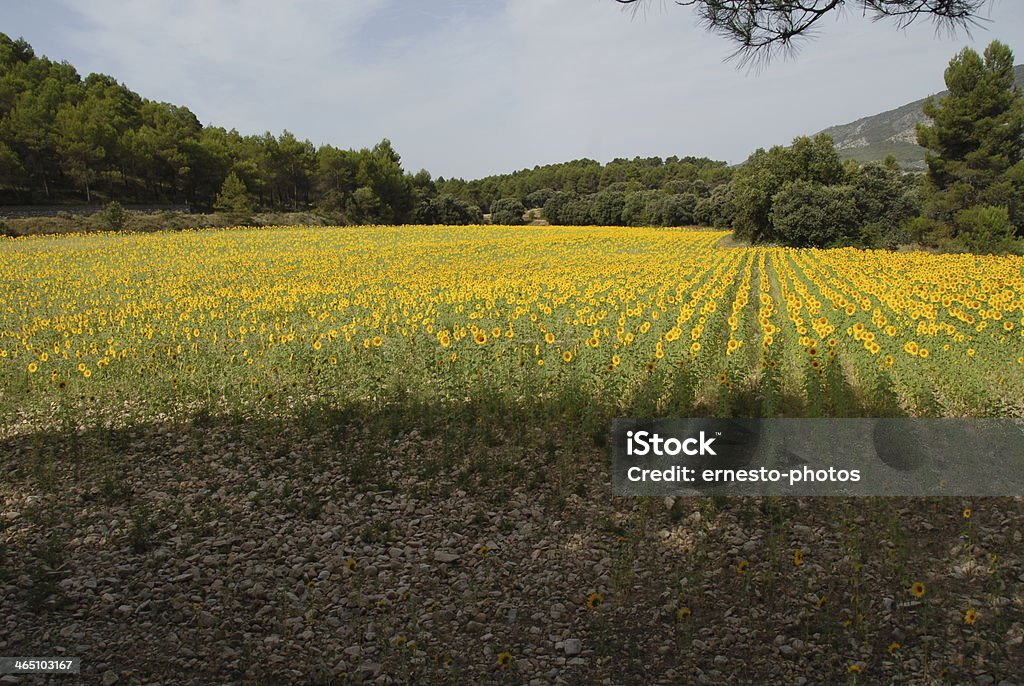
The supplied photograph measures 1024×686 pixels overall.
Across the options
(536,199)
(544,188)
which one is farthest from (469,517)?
(544,188)

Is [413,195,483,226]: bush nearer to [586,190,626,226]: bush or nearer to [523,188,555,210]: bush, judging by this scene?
[586,190,626,226]: bush

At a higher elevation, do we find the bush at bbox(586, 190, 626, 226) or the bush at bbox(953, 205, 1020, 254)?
the bush at bbox(586, 190, 626, 226)

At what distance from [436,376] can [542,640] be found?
4891 mm

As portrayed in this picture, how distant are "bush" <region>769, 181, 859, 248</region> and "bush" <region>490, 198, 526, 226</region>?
46.2 metres

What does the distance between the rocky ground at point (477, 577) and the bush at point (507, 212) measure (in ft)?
256

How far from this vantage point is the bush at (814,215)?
3697 centimetres

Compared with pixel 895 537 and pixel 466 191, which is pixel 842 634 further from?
pixel 466 191

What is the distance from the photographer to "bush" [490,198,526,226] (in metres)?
82.1

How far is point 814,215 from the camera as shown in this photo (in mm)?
37500

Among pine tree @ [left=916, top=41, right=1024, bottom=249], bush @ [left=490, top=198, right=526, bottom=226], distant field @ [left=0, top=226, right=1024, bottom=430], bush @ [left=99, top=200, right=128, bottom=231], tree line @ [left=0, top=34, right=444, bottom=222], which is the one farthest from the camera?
bush @ [left=490, top=198, right=526, bottom=226]

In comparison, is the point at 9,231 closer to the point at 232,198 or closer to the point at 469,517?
the point at 232,198

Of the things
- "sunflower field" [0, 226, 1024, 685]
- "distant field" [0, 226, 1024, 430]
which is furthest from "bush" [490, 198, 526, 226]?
"sunflower field" [0, 226, 1024, 685]

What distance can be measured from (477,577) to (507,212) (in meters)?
80.0

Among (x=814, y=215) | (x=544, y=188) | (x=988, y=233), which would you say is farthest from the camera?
(x=544, y=188)
